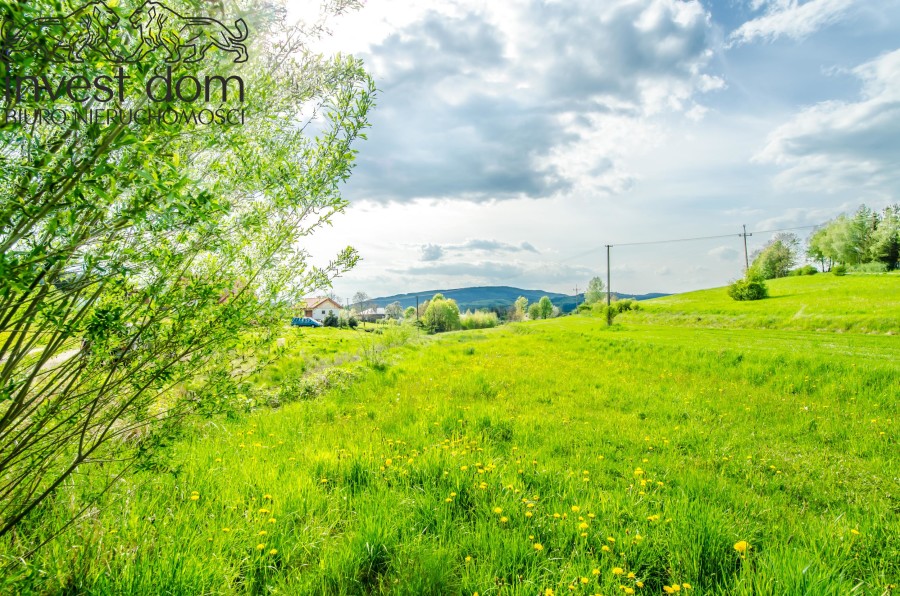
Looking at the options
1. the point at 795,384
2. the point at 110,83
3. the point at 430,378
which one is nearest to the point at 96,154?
the point at 110,83

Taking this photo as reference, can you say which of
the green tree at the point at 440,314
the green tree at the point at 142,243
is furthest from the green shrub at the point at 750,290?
the green tree at the point at 440,314

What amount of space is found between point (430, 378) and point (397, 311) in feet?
332

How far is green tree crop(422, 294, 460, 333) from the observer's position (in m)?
89.1

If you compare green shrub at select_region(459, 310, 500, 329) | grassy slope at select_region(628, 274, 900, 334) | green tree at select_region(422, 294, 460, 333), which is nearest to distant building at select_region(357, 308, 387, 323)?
green tree at select_region(422, 294, 460, 333)

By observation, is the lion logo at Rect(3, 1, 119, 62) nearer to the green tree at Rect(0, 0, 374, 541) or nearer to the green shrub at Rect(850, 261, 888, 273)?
the green tree at Rect(0, 0, 374, 541)

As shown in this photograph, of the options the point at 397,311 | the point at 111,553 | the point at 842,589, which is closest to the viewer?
the point at 842,589

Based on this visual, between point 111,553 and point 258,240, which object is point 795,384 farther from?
point 111,553

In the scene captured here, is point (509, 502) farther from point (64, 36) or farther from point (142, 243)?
point (64, 36)

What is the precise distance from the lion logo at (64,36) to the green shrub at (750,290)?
53269 millimetres

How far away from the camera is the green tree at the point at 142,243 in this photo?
188 cm

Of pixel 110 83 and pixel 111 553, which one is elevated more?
pixel 110 83

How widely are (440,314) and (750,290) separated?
58.8m

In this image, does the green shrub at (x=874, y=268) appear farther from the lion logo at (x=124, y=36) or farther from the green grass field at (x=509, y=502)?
the lion logo at (x=124, y=36)

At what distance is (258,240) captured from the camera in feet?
11.9
